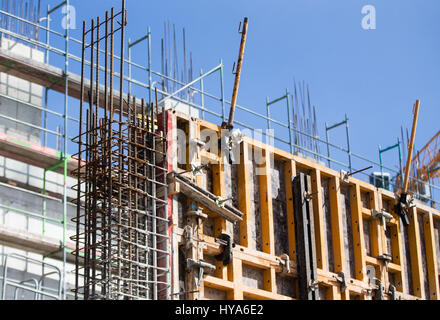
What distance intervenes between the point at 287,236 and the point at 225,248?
3062mm

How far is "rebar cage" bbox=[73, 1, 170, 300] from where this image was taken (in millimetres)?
21828

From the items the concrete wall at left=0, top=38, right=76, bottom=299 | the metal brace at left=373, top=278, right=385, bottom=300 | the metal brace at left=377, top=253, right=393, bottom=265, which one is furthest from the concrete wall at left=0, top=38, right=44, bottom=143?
the metal brace at left=373, top=278, right=385, bottom=300

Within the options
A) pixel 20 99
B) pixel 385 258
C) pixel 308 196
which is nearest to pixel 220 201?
pixel 308 196

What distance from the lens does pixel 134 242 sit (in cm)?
2250

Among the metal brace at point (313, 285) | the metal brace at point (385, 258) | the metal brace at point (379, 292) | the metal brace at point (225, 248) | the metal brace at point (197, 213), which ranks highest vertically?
the metal brace at point (197, 213)

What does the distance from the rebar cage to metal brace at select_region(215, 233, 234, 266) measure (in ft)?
5.68

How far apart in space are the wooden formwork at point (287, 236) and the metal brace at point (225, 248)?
127 mm

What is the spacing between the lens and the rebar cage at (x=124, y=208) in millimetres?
21828

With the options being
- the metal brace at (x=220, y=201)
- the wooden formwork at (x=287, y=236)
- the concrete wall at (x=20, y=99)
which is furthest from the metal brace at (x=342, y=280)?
the concrete wall at (x=20, y=99)

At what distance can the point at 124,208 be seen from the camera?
22.0 meters

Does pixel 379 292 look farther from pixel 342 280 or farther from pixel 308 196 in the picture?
pixel 308 196

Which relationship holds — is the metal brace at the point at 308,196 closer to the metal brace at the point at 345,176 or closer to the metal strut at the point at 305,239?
the metal strut at the point at 305,239
